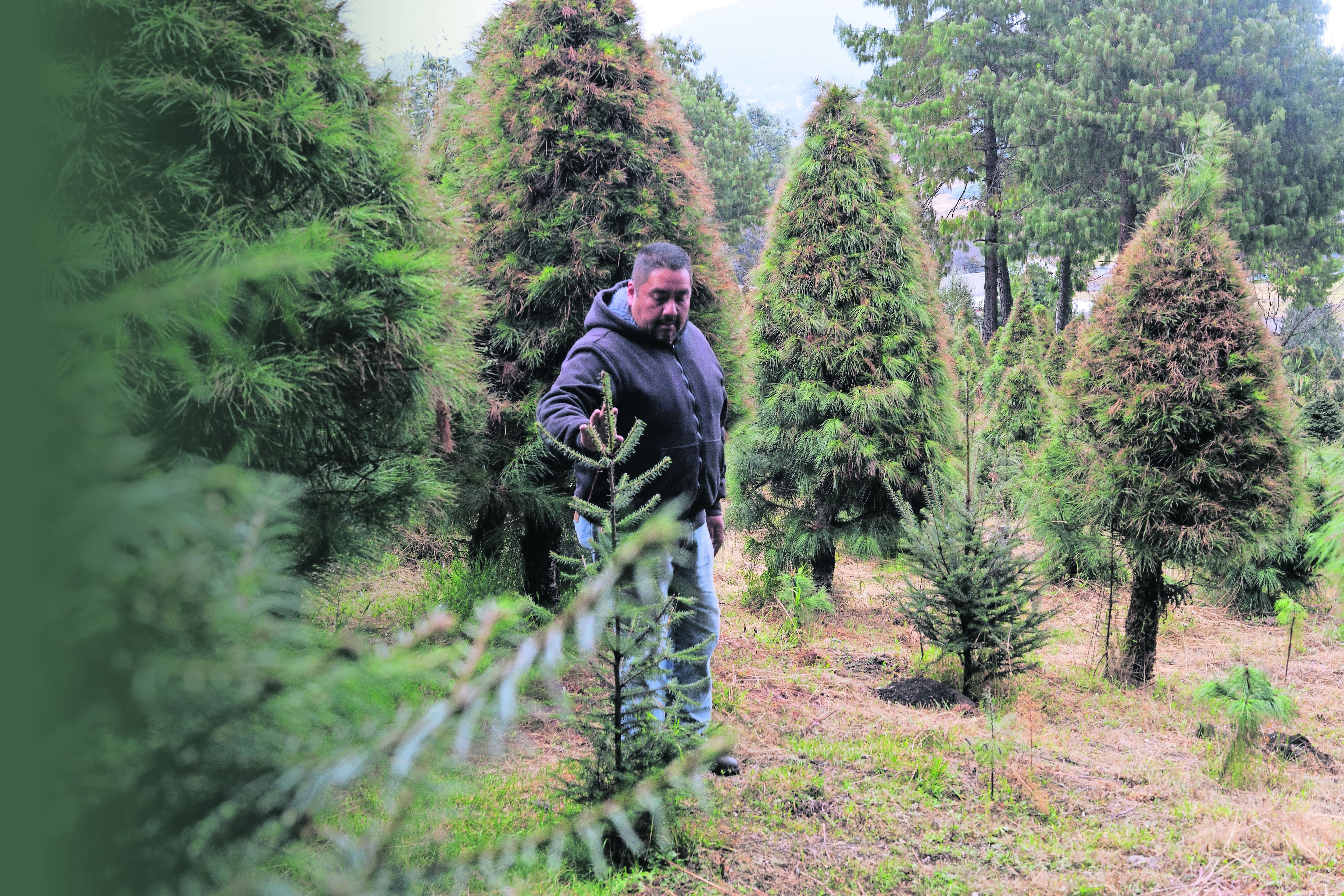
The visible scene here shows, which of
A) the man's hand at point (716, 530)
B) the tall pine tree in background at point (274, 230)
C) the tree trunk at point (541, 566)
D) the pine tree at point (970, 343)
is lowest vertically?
the tree trunk at point (541, 566)

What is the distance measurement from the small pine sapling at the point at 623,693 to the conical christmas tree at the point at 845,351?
4.07 metres

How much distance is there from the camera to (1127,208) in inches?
850

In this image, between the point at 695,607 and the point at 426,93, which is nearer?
the point at 695,607

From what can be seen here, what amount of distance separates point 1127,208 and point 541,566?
22572 millimetres

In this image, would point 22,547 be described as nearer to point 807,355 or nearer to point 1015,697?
point 1015,697

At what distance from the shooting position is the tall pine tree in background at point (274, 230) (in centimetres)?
163

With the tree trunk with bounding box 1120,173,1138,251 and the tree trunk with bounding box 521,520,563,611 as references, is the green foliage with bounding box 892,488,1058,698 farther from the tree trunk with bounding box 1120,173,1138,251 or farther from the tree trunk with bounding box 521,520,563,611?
the tree trunk with bounding box 1120,173,1138,251

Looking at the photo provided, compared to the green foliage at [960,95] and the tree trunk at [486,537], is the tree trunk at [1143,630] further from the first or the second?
the green foliage at [960,95]

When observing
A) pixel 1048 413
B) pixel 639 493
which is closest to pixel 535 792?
pixel 639 493

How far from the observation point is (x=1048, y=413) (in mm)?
11039

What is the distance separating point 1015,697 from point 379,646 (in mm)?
4893

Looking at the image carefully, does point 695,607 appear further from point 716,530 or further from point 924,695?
point 924,695

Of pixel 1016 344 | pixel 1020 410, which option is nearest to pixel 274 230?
pixel 1020 410

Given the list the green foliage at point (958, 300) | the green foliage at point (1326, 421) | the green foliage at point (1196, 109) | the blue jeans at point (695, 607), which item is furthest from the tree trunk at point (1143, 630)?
the green foliage at point (958, 300)
